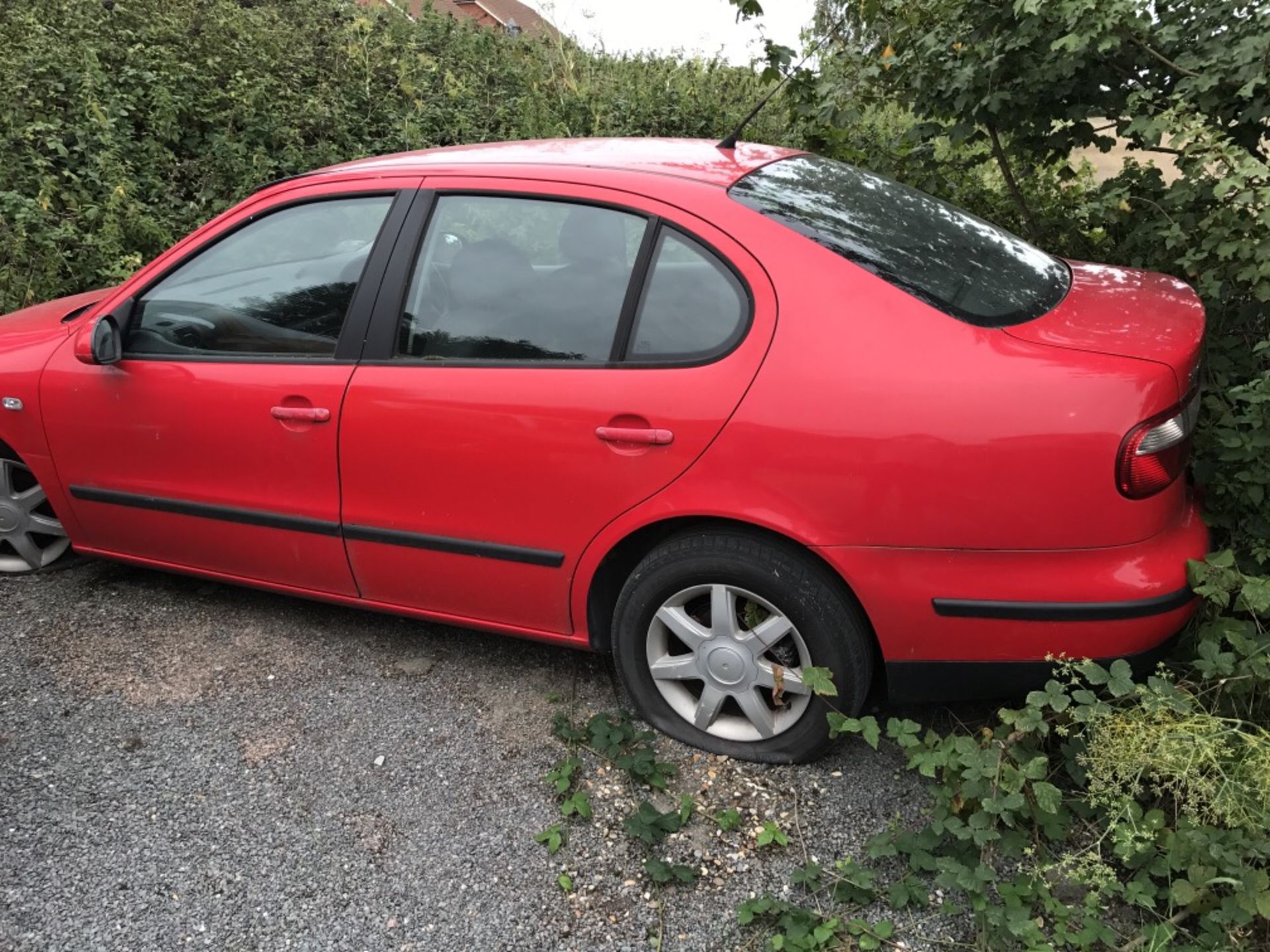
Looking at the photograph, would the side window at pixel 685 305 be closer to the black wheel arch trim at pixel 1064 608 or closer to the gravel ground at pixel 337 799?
the black wheel arch trim at pixel 1064 608

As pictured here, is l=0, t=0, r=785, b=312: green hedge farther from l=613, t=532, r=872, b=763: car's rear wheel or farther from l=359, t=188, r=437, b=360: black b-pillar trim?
l=613, t=532, r=872, b=763: car's rear wheel

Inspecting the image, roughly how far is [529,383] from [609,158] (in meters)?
0.77

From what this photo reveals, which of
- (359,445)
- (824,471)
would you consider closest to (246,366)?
(359,445)

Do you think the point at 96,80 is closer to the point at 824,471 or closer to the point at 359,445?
the point at 359,445

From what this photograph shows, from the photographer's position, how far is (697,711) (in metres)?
2.70

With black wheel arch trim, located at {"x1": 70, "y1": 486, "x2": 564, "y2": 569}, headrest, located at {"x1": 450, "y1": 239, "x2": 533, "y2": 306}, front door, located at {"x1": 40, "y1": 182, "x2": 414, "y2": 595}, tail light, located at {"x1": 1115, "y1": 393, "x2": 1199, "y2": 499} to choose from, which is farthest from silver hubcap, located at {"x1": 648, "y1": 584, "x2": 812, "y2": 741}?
front door, located at {"x1": 40, "y1": 182, "x2": 414, "y2": 595}

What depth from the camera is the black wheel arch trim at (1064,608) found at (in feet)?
7.29

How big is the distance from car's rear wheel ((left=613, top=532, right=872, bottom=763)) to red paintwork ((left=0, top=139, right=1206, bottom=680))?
0.30 feet

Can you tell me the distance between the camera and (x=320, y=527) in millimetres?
3004

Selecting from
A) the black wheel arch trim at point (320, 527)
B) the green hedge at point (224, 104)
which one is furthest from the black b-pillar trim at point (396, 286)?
the green hedge at point (224, 104)

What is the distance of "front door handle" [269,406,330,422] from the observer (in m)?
2.87

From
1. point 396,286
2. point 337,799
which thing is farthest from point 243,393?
point 337,799

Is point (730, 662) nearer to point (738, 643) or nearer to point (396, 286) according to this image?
point (738, 643)

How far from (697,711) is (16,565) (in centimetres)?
284
